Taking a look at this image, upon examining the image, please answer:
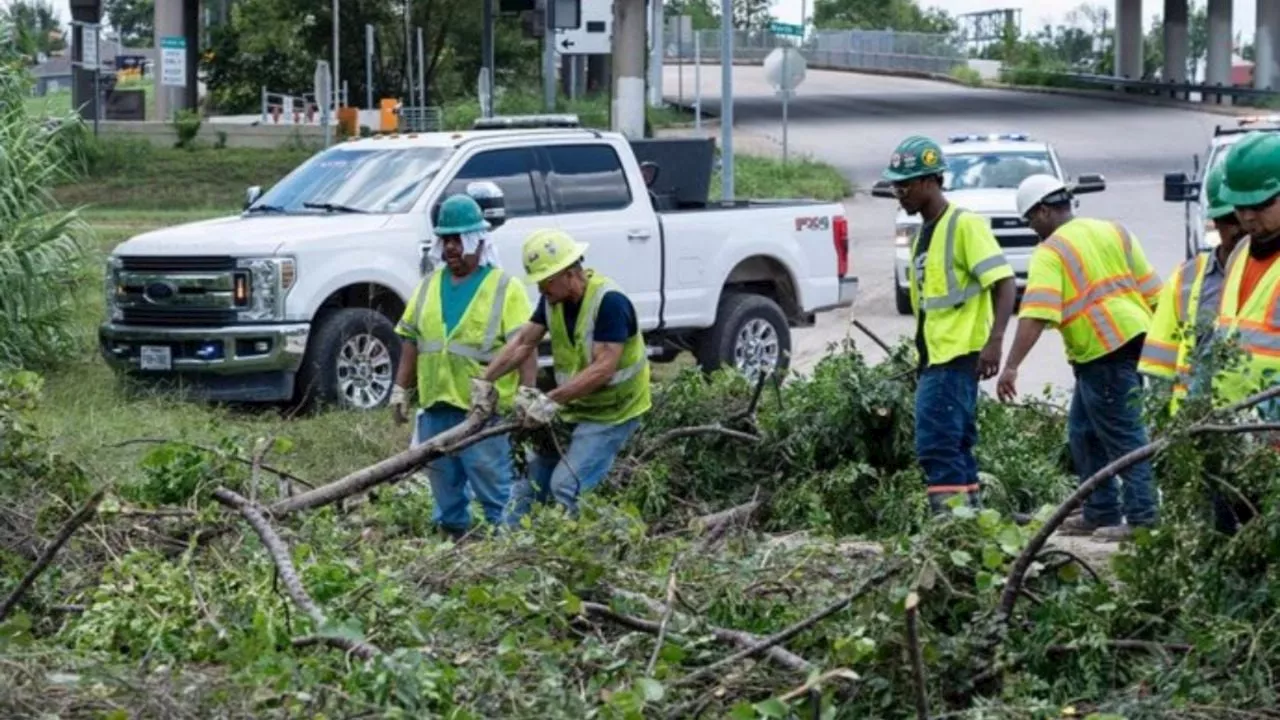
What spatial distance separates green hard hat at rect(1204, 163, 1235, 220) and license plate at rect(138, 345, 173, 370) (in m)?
8.24

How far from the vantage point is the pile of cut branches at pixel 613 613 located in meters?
5.29

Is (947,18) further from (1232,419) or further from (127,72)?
(1232,419)

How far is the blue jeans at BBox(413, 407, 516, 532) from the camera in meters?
9.18

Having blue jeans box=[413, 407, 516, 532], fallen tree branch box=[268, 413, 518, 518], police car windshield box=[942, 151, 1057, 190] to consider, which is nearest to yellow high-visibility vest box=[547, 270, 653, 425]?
blue jeans box=[413, 407, 516, 532]

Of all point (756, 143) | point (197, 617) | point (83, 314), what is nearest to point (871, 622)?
point (197, 617)

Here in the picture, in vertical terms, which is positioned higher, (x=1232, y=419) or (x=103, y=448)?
(x=1232, y=419)

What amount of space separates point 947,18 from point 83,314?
112 metres

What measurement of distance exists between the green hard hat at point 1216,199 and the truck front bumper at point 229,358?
301 inches

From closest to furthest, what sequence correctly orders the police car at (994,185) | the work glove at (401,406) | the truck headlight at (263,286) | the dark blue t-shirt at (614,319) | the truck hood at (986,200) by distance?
the dark blue t-shirt at (614,319) → the work glove at (401,406) → the truck headlight at (263,286) → the police car at (994,185) → the truck hood at (986,200)

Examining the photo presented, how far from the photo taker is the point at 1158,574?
6.04m

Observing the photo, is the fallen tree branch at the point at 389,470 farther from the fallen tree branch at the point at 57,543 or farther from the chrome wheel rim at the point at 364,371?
the chrome wheel rim at the point at 364,371

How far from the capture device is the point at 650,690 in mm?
5176

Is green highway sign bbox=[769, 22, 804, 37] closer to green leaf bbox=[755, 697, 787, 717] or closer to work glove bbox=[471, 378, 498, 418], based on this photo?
work glove bbox=[471, 378, 498, 418]

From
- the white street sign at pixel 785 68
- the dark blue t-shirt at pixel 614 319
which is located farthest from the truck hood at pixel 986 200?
the dark blue t-shirt at pixel 614 319
